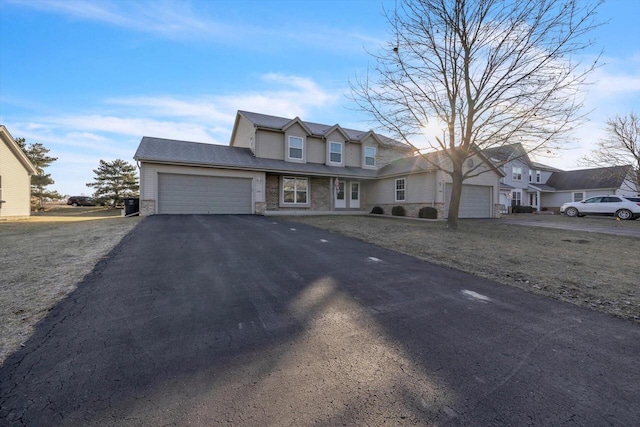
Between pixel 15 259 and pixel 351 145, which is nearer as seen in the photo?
pixel 15 259

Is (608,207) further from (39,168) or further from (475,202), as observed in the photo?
(39,168)

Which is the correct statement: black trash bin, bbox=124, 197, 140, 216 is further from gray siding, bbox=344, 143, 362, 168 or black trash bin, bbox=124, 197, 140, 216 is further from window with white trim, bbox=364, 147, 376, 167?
window with white trim, bbox=364, 147, 376, 167

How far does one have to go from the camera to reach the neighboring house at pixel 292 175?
51.5 feet

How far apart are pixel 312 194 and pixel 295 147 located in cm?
341

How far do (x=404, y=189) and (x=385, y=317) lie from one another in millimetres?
17259

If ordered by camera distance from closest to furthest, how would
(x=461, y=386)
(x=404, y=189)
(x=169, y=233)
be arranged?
(x=461, y=386) → (x=169, y=233) → (x=404, y=189)

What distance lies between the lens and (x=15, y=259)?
19.5ft

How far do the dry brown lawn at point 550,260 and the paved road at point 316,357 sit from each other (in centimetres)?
78

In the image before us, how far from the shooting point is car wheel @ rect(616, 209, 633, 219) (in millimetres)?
19453

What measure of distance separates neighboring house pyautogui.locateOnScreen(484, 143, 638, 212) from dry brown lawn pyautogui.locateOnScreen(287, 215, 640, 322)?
806 inches

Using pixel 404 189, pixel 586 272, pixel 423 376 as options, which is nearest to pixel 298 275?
pixel 423 376

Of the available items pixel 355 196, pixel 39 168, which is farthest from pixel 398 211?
pixel 39 168

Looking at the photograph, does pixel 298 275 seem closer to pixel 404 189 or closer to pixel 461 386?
pixel 461 386

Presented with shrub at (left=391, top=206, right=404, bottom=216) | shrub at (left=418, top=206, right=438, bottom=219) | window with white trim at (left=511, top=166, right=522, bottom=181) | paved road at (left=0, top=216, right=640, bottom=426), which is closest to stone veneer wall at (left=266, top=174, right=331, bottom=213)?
shrub at (left=391, top=206, right=404, bottom=216)
